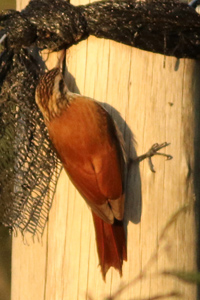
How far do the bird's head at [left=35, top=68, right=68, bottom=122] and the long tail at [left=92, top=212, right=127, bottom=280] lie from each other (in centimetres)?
52

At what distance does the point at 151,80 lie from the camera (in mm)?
2623

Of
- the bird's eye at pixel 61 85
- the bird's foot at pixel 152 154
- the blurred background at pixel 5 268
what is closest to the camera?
the bird's foot at pixel 152 154

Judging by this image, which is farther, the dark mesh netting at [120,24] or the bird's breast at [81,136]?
the bird's breast at [81,136]

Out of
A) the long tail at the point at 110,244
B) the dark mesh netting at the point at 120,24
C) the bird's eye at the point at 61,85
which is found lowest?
the long tail at the point at 110,244

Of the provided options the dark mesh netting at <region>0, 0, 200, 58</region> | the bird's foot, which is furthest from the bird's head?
the bird's foot

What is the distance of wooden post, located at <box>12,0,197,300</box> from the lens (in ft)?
8.58

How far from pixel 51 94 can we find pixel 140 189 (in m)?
0.61

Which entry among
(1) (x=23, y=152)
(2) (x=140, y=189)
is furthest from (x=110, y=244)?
(1) (x=23, y=152)

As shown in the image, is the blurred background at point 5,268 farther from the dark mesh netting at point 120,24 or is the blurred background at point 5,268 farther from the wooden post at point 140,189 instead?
the dark mesh netting at point 120,24

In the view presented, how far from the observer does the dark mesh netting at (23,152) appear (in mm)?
2789

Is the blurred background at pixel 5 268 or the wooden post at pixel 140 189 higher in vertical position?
the wooden post at pixel 140 189

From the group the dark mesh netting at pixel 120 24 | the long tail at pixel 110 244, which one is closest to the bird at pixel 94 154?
the long tail at pixel 110 244

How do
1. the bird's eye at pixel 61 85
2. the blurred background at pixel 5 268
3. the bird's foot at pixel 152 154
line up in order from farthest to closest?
1. the blurred background at pixel 5 268
2. the bird's eye at pixel 61 85
3. the bird's foot at pixel 152 154

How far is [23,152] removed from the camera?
2834 millimetres
